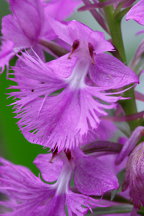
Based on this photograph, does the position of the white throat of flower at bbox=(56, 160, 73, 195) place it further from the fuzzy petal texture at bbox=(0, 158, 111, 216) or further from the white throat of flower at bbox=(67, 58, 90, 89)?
the white throat of flower at bbox=(67, 58, 90, 89)

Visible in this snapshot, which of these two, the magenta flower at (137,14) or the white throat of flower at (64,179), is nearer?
the magenta flower at (137,14)

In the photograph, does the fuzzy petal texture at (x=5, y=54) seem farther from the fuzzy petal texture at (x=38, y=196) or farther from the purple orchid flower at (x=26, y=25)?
the fuzzy petal texture at (x=38, y=196)

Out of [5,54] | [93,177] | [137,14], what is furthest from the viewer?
[5,54]

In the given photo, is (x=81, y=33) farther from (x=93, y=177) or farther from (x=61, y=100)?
(x=93, y=177)

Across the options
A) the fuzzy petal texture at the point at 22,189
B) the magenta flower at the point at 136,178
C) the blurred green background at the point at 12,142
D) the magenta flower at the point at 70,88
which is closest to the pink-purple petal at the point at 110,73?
the magenta flower at the point at 70,88

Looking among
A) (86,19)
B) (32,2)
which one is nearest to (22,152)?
(32,2)

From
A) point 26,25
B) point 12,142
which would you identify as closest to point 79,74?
point 26,25
